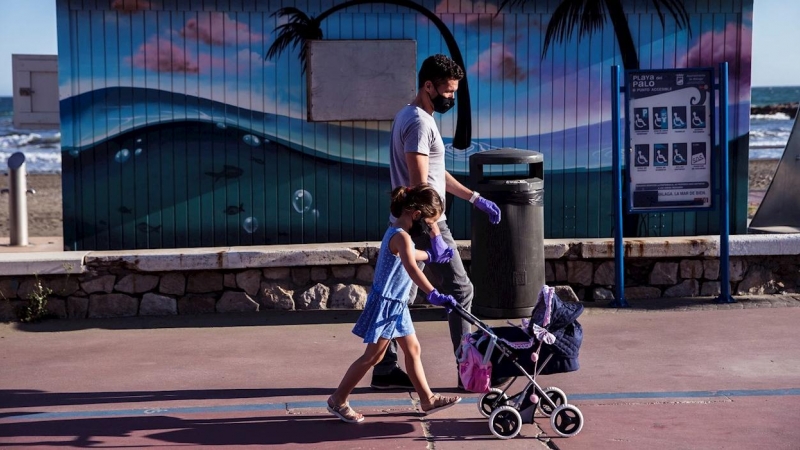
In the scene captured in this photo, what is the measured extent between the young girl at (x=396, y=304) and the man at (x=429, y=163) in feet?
1.10

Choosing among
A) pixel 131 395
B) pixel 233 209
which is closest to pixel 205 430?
pixel 131 395

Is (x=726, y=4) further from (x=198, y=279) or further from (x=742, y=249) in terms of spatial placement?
(x=198, y=279)

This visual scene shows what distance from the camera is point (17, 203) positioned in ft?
33.4

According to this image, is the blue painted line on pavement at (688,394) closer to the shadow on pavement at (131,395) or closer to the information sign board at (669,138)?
the shadow on pavement at (131,395)

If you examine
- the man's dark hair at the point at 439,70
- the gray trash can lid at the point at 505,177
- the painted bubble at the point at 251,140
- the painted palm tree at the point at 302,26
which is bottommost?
the gray trash can lid at the point at 505,177

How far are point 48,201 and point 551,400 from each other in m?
17.5

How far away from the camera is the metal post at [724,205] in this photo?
354 inches

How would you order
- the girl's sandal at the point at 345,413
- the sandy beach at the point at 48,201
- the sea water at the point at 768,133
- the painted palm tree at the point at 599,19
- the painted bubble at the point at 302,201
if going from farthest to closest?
the sea water at the point at 768,133 < the sandy beach at the point at 48,201 < the painted palm tree at the point at 599,19 < the painted bubble at the point at 302,201 < the girl's sandal at the point at 345,413

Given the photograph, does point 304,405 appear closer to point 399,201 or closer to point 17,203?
point 399,201

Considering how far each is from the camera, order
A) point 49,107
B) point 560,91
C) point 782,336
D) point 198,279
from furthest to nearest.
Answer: point 49,107 < point 560,91 < point 198,279 < point 782,336

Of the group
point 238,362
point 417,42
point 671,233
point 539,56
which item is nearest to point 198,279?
point 238,362

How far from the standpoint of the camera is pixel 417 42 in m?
9.31

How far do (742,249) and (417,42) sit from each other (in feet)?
11.1

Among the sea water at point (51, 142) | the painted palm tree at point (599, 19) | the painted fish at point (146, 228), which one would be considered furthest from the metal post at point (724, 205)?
the sea water at point (51, 142)
